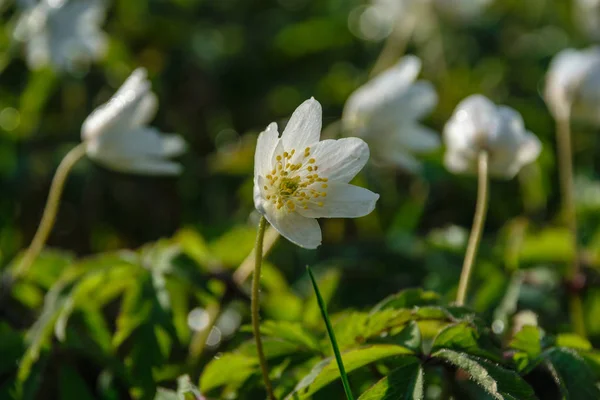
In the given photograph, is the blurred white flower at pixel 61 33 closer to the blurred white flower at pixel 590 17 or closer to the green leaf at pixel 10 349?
the green leaf at pixel 10 349

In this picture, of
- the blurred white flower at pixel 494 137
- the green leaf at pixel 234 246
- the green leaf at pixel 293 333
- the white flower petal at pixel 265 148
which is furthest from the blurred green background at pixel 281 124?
the white flower petal at pixel 265 148

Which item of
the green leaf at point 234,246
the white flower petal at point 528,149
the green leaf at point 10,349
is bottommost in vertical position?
the green leaf at point 234,246

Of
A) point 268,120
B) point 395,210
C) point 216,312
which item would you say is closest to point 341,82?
point 268,120

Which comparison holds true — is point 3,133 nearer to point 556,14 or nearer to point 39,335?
point 39,335

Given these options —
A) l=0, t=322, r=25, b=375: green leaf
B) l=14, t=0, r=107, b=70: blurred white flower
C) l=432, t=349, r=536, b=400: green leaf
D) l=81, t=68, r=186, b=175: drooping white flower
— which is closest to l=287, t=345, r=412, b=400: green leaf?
l=432, t=349, r=536, b=400: green leaf

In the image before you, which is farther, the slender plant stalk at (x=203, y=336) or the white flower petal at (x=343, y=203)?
the slender plant stalk at (x=203, y=336)

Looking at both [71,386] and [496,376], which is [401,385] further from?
[71,386]

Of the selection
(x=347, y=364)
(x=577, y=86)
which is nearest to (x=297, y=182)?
(x=347, y=364)
